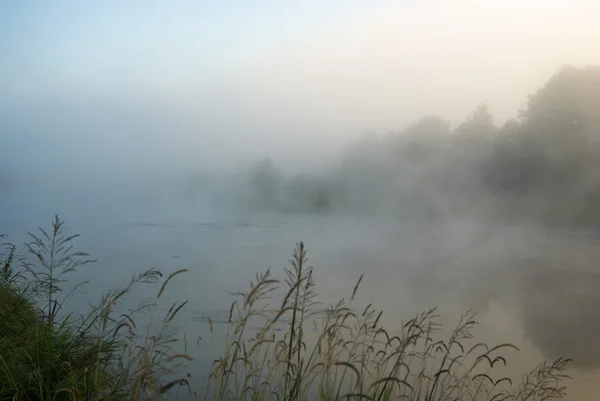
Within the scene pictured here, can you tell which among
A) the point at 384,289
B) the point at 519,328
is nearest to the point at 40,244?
the point at 519,328

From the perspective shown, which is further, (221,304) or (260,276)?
(221,304)

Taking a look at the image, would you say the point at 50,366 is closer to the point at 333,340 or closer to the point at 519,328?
the point at 333,340

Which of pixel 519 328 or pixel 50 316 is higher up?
pixel 50 316

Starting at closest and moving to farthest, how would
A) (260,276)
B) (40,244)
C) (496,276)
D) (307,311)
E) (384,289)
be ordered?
1. (260,276)
2. (307,311)
3. (40,244)
4. (384,289)
5. (496,276)

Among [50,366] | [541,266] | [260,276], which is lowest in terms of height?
[541,266]

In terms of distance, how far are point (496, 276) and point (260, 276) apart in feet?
58.1

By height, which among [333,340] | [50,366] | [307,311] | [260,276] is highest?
[260,276]

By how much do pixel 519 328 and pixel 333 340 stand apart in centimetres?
731

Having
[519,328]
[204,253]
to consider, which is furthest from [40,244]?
[204,253]

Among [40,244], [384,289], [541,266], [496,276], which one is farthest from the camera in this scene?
[541,266]

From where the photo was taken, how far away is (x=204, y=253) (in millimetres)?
19250

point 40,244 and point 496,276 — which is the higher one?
point 40,244

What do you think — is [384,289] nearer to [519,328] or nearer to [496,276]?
[519,328]

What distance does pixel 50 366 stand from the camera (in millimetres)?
3400
